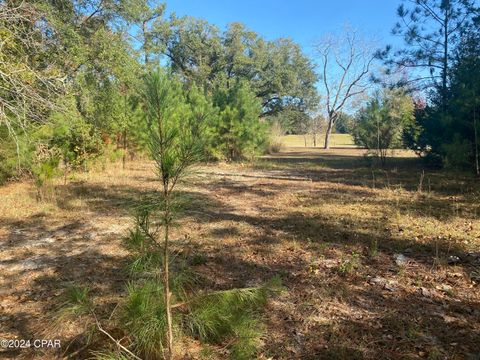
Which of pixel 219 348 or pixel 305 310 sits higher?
pixel 219 348

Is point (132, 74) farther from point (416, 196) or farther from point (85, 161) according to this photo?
point (416, 196)

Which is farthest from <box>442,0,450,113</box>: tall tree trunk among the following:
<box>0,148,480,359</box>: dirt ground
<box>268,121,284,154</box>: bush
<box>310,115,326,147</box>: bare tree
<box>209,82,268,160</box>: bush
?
<box>310,115,326,147</box>: bare tree

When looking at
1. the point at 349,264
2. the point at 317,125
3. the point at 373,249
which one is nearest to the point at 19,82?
the point at 349,264

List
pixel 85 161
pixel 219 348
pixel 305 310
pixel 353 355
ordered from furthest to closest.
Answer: pixel 85 161 < pixel 305 310 < pixel 353 355 < pixel 219 348

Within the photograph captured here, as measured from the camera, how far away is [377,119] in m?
11.9

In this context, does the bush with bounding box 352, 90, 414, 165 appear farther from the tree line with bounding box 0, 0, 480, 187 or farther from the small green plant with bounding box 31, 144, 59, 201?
the small green plant with bounding box 31, 144, 59, 201

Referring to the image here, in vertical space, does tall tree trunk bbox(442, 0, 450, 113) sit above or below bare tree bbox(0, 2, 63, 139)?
above

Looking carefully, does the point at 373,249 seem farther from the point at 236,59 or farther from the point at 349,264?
the point at 236,59

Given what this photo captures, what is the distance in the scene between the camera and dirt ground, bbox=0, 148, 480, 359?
2494mm

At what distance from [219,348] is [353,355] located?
3.17 ft

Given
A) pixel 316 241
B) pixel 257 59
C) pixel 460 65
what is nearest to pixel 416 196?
pixel 316 241

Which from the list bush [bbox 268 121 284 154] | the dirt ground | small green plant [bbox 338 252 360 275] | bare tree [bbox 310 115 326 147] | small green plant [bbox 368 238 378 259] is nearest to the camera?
the dirt ground

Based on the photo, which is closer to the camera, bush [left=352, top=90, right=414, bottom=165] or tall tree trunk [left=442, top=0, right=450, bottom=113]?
tall tree trunk [left=442, top=0, right=450, bottom=113]

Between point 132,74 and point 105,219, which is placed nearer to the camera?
point 105,219
